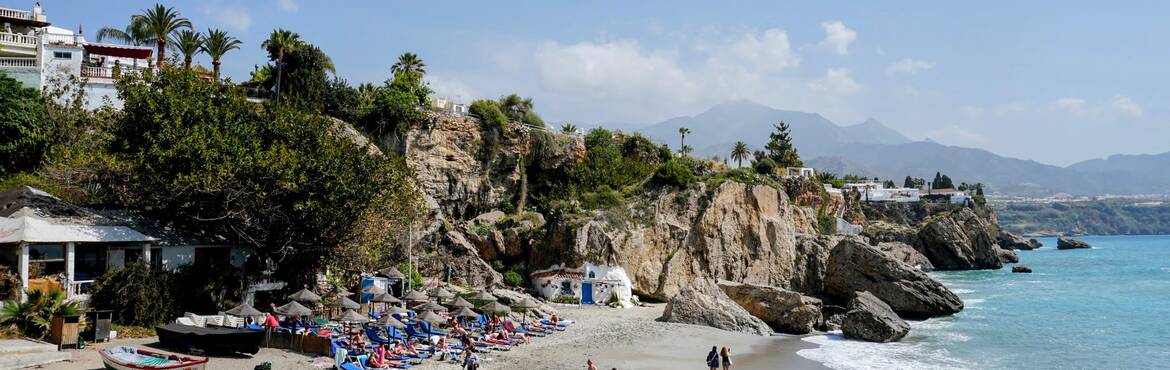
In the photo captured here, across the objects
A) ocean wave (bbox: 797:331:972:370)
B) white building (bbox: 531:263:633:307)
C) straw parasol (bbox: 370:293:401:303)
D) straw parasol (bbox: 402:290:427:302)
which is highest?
straw parasol (bbox: 370:293:401:303)

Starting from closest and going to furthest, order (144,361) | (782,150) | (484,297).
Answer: (144,361) < (484,297) < (782,150)

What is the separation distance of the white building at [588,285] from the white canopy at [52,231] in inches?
794

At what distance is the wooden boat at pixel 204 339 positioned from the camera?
21875 millimetres

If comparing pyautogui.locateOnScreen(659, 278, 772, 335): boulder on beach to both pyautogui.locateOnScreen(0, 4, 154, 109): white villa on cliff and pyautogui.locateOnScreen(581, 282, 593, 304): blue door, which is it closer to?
pyautogui.locateOnScreen(581, 282, 593, 304): blue door

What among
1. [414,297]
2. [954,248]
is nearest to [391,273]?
[414,297]

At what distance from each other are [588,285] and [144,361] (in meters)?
25.2

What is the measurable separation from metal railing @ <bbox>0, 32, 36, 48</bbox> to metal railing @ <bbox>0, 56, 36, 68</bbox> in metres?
2.56

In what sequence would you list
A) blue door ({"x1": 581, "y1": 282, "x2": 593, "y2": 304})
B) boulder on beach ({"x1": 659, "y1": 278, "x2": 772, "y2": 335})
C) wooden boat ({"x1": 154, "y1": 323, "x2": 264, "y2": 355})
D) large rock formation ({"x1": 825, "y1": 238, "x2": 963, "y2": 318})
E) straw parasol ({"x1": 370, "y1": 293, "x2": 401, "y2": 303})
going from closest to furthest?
1. wooden boat ({"x1": 154, "y1": 323, "x2": 264, "y2": 355})
2. straw parasol ({"x1": 370, "y1": 293, "x2": 401, "y2": 303})
3. boulder on beach ({"x1": 659, "y1": 278, "x2": 772, "y2": 335})
4. blue door ({"x1": 581, "y1": 282, "x2": 593, "y2": 304})
5. large rock formation ({"x1": 825, "y1": 238, "x2": 963, "y2": 318})

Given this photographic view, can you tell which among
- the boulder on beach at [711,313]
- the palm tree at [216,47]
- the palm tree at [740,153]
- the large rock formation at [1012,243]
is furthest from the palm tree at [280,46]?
the large rock formation at [1012,243]

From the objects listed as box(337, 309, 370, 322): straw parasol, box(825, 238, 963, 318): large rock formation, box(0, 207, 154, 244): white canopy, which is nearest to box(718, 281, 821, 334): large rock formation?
box(825, 238, 963, 318): large rock formation

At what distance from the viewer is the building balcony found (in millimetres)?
38531

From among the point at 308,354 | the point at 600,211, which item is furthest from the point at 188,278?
the point at 600,211

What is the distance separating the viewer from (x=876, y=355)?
2998 centimetres

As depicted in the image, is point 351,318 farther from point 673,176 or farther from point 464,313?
point 673,176
